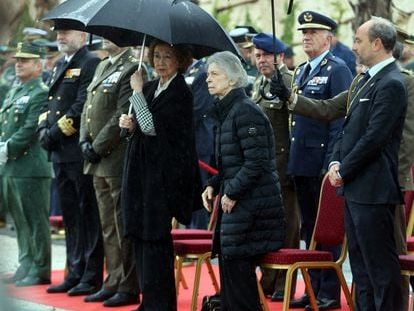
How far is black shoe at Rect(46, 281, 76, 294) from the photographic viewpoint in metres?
8.47

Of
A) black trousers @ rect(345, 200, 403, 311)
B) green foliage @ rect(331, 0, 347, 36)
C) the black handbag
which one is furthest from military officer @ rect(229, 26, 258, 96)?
green foliage @ rect(331, 0, 347, 36)

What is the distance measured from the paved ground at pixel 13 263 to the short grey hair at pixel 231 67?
5.30ft

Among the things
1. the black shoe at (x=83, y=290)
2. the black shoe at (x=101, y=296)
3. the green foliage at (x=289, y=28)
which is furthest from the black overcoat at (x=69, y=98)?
the green foliage at (x=289, y=28)

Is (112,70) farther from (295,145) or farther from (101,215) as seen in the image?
(295,145)

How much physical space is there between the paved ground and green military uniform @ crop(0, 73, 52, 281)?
21 centimetres

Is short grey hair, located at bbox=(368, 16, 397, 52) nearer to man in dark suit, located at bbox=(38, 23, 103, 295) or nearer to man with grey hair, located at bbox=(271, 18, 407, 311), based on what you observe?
man with grey hair, located at bbox=(271, 18, 407, 311)

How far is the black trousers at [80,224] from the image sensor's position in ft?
27.3

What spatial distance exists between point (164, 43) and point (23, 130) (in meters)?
2.84

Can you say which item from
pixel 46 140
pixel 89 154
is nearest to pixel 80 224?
pixel 46 140

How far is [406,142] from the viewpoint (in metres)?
6.02

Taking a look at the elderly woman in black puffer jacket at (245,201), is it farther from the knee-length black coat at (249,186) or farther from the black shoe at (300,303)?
the black shoe at (300,303)

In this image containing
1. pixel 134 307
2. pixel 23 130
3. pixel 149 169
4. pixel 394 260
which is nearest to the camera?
pixel 394 260

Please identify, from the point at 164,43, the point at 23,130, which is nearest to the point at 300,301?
the point at 164,43

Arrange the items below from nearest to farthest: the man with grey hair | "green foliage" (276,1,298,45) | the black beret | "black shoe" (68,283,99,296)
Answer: the man with grey hair, the black beret, "black shoe" (68,283,99,296), "green foliage" (276,1,298,45)
